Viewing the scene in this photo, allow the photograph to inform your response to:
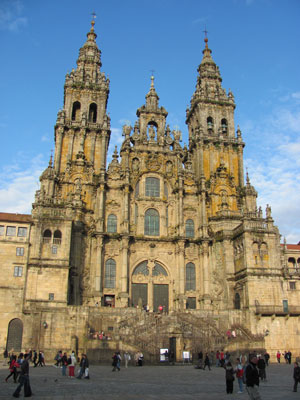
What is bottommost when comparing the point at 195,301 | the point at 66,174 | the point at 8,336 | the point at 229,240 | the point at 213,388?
the point at 213,388

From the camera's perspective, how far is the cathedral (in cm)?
3666

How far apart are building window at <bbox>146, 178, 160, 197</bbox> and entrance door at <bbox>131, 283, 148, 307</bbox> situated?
1076 centimetres

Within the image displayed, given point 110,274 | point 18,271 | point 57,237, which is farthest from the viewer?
point 110,274

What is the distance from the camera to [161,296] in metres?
45.8

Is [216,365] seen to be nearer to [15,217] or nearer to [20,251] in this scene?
[20,251]

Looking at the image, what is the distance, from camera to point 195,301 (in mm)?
45906

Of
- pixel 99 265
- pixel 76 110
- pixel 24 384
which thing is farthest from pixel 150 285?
pixel 24 384

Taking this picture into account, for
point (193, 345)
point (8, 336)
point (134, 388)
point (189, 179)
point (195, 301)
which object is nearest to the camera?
point (134, 388)

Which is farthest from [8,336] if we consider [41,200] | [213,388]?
[213,388]

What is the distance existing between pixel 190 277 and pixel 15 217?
66.0 ft

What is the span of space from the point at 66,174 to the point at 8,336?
60.4ft

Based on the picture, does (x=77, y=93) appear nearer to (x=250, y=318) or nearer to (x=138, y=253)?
(x=138, y=253)

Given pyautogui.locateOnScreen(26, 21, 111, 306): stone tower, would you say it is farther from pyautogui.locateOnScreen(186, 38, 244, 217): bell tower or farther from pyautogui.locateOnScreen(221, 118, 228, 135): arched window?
pyautogui.locateOnScreen(221, 118, 228, 135): arched window

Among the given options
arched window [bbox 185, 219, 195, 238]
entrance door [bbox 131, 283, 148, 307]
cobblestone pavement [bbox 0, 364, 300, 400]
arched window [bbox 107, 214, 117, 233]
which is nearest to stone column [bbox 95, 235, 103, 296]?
arched window [bbox 107, 214, 117, 233]
